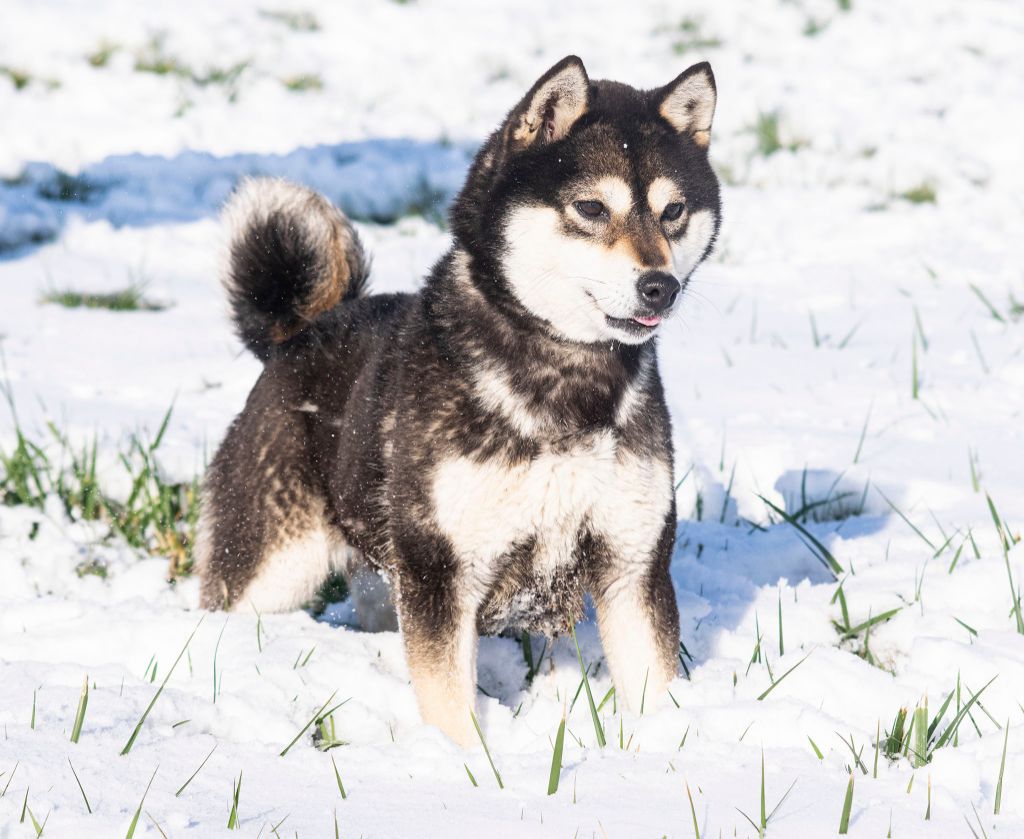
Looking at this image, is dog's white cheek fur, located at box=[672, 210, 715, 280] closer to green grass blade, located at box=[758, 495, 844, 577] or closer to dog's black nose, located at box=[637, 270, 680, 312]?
dog's black nose, located at box=[637, 270, 680, 312]

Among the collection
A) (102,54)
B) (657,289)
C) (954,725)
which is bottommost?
(954,725)

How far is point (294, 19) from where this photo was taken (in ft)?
37.3

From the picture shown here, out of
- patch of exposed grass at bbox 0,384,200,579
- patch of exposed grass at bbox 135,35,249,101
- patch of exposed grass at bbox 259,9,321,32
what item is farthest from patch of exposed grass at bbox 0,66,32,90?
patch of exposed grass at bbox 0,384,200,579

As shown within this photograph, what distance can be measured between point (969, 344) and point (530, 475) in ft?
11.6

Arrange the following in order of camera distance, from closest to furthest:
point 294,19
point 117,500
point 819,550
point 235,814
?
point 235,814
point 819,550
point 117,500
point 294,19

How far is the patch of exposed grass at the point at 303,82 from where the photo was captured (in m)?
10.0

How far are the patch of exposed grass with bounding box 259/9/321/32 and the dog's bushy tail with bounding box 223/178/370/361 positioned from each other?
7.94 meters

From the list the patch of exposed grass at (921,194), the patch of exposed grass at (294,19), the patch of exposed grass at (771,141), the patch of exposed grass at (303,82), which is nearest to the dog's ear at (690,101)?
the patch of exposed grass at (921,194)

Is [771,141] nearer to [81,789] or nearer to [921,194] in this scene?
[921,194]

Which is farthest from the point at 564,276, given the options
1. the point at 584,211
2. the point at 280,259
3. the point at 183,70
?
the point at 183,70

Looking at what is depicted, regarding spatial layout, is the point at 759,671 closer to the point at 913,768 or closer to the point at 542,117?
the point at 913,768

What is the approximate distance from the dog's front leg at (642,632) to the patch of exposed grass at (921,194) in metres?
5.97

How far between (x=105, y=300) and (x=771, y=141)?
494cm

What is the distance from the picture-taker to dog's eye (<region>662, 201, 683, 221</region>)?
117 inches
